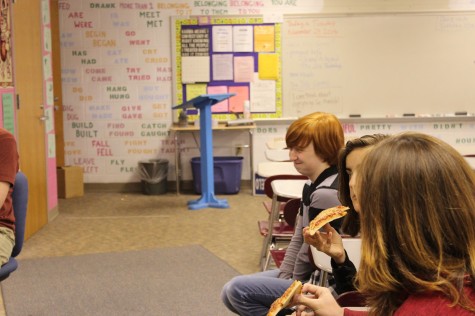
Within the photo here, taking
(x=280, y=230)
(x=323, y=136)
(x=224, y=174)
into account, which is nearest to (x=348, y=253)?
(x=323, y=136)

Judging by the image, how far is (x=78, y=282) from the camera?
13.0ft

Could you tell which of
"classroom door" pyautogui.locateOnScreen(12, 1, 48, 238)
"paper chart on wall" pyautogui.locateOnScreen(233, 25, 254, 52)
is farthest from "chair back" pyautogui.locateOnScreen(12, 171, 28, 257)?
"paper chart on wall" pyautogui.locateOnScreen(233, 25, 254, 52)

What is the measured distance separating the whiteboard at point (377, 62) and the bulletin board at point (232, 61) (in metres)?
0.16

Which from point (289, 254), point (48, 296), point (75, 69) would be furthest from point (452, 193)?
point (75, 69)

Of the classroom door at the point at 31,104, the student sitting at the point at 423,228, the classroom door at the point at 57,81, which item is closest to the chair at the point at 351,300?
the student sitting at the point at 423,228

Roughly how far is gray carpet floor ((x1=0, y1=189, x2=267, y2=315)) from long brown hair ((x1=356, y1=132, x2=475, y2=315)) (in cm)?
305

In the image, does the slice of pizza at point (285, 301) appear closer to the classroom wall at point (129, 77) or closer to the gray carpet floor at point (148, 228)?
the gray carpet floor at point (148, 228)

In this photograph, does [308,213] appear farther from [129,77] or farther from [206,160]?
[129,77]

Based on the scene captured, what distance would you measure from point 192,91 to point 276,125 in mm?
996

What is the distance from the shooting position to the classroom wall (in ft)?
22.9

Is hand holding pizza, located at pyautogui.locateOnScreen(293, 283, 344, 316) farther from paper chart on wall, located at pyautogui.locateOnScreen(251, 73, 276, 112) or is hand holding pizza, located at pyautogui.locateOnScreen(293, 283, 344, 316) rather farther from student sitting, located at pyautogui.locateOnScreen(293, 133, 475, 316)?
paper chart on wall, located at pyautogui.locateOnScreen(251, 73, 276, 112)

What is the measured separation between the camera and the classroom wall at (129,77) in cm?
698

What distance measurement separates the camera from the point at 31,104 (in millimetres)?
5156

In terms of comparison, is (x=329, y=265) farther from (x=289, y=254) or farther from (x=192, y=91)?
(x=192, y=91)
